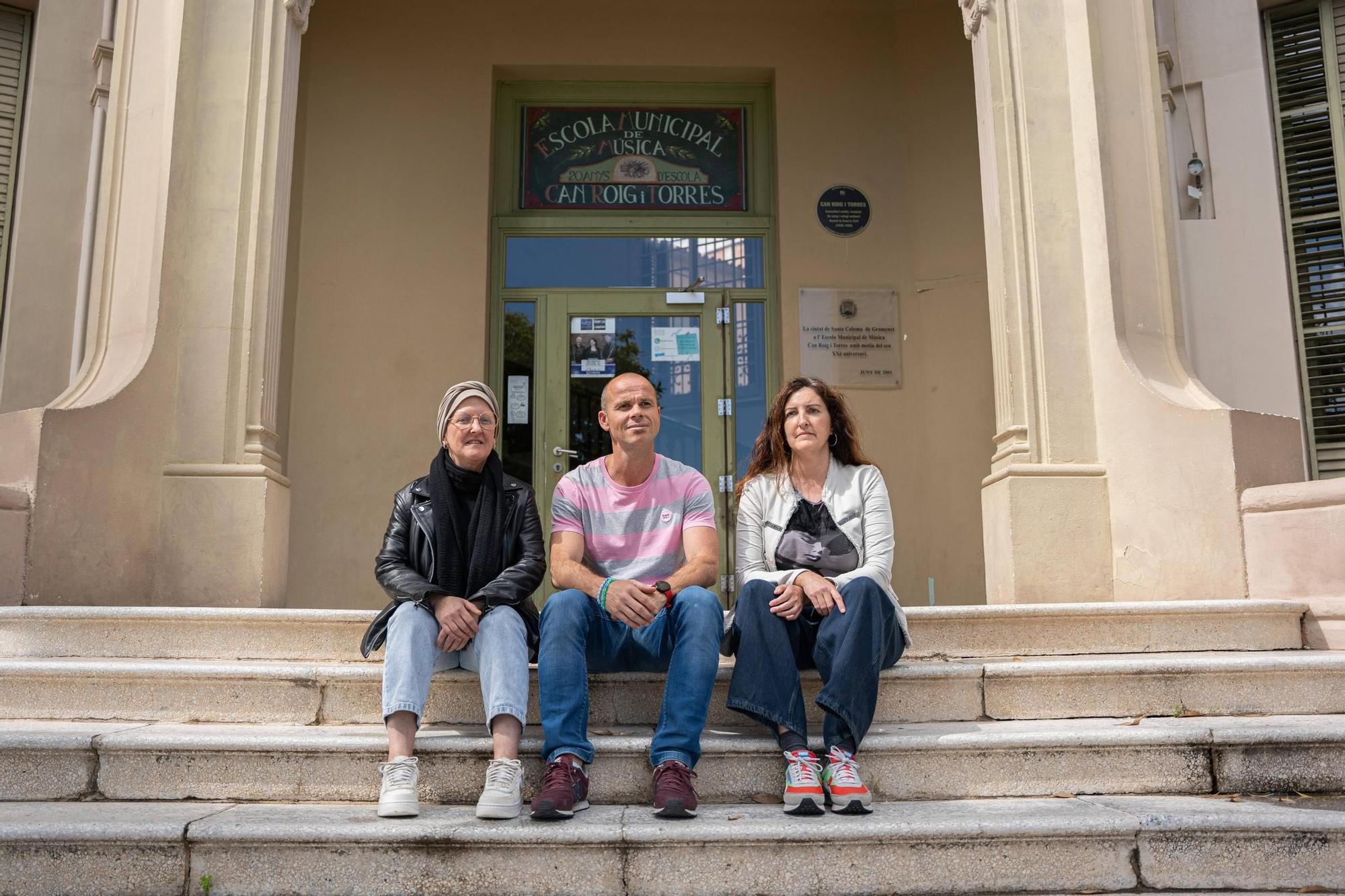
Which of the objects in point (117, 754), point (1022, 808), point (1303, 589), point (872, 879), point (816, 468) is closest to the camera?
point (872, 879)

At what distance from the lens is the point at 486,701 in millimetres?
2891

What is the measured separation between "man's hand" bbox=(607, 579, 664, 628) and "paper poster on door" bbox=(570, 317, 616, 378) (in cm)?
377

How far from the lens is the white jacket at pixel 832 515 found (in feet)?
11.0

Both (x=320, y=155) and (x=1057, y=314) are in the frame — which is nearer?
(x=1057, y=314)

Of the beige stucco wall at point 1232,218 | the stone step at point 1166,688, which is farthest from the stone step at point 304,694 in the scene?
the beige stucco wall at point 1232,218

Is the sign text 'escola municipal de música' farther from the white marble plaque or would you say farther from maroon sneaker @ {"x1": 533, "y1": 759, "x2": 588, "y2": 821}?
maroon sneaker @ {"x1": 533, "y1": 759, "x2": 588, "y2": 821}

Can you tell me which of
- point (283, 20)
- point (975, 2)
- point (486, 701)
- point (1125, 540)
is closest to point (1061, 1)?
point (975, 2)

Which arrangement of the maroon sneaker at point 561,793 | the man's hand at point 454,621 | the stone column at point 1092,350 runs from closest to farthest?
the maroon sneaker at point 561,793, the man's hand at point 454,621, the stone column at point 1092,350

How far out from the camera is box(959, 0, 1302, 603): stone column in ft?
14.4

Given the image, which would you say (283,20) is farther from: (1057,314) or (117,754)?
(1057,314)

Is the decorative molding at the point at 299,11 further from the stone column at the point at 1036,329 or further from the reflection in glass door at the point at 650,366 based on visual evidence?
the stone column at the point at 1036,329

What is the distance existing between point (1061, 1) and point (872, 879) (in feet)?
14.1

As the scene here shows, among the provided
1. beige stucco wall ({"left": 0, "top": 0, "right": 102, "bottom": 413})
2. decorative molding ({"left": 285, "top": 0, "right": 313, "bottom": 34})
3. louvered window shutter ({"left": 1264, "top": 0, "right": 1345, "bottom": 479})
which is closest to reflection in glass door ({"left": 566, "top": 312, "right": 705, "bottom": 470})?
decorative molding ({"left": 285, "top": 0, "right": 313, "bottom": 34})

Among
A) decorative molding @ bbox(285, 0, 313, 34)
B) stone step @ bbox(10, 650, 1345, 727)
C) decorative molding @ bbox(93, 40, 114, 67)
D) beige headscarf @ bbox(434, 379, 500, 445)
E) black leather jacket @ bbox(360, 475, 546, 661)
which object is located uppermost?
decorative molding @ bbox(93, 40, 114, 67)
